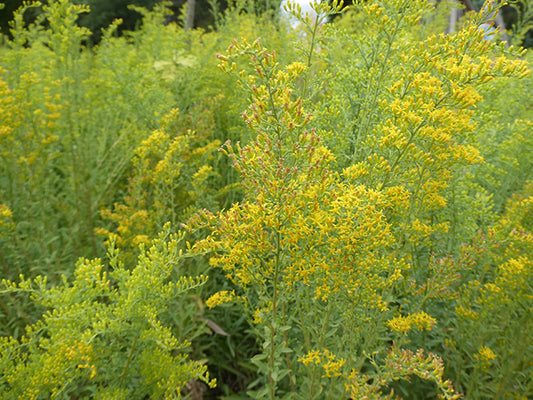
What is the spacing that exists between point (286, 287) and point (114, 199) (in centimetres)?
232

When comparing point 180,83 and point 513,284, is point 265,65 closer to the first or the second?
point 513,284

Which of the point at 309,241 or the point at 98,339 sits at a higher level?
the point at 309,241

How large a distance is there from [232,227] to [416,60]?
1.07 m

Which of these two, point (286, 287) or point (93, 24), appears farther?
point (93, 24)

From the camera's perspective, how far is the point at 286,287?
139 cm

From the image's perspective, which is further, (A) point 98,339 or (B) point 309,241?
(A) point 98,339

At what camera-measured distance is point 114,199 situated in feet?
10.5

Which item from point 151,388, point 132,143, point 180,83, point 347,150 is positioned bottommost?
point 151,388

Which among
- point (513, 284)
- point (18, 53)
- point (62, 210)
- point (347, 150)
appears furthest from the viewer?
point (62, 210)

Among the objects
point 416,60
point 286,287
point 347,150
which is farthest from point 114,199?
point 416,60

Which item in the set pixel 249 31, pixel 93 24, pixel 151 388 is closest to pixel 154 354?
pixel 151 388

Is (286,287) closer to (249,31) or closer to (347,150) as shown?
(347,150)

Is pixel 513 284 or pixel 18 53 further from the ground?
pixel 18 53

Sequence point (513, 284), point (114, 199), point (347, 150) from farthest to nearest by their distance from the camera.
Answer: point (114, 199)
point (347, 150)
point (513, 284)
